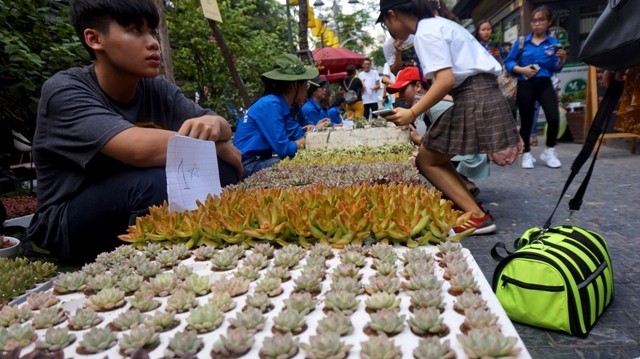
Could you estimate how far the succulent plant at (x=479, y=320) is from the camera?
89 cm

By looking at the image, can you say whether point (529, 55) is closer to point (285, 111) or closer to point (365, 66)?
point (285, 111)

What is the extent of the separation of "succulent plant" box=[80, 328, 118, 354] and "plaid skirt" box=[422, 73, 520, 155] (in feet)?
9.52

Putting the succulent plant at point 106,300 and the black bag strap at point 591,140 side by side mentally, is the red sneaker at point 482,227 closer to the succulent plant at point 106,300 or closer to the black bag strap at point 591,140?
the black bag strap at point 591,140

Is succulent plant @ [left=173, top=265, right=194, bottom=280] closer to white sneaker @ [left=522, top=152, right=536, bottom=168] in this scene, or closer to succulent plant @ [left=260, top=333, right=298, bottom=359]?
succulent plant @ [left=260, top=333, right=298, bottom=359]

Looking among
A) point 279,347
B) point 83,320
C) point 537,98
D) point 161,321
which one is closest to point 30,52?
point 83,320

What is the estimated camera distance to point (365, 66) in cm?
1344

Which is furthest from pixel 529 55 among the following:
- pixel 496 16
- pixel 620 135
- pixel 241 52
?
pixel 496 16

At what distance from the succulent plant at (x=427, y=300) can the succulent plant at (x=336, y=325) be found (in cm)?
17

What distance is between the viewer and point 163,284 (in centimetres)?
116

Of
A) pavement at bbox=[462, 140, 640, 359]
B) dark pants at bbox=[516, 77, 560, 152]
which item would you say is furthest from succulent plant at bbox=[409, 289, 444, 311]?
dark pants at bbox=[516, 77, 560, 152]

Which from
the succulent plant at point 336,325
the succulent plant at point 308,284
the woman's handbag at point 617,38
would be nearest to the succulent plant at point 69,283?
the succulent plant at point 308,284

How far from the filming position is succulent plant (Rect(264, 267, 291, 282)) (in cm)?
119

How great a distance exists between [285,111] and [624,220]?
3439 mm

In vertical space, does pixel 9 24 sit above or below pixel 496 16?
below
